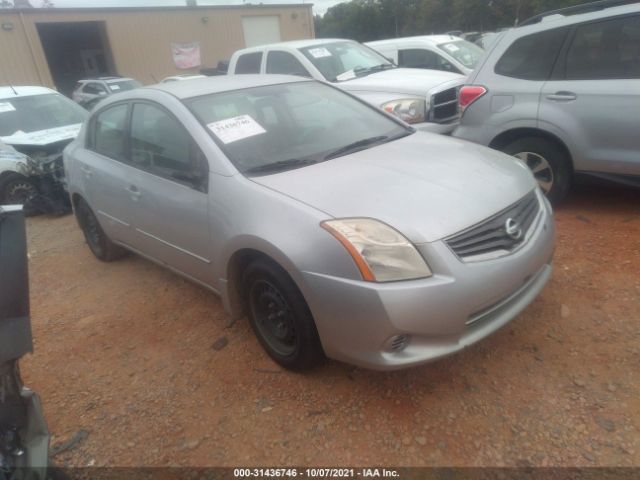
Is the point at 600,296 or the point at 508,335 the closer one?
the point at 508,335

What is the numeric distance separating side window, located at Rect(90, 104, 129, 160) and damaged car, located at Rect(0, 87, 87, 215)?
2.72m

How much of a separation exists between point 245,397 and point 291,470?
56cm

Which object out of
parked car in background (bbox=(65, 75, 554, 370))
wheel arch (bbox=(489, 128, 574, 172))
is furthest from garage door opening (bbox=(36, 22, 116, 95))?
wheel arch (bbox=(489, 128, 574, 172))

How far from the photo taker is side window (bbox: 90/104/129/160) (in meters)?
3.59

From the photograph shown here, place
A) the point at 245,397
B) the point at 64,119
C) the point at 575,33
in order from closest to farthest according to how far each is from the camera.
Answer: the point at 245,397
the point at 575,33
the point at 64,119

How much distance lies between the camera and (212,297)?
3.63m

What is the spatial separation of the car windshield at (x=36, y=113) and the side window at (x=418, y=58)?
5764mm

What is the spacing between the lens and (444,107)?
5.65 m

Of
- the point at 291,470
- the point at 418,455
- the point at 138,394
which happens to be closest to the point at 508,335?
the point at 418,455

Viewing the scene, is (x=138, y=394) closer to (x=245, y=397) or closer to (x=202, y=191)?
(x=245, y=397)

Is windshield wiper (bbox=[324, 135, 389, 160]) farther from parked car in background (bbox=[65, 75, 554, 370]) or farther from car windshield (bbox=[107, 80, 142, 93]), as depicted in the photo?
car windshield (bbox=[107, 80, 142, 93])

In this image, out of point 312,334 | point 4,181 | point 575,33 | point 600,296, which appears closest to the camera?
point 312,334

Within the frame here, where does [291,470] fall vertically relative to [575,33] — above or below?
below

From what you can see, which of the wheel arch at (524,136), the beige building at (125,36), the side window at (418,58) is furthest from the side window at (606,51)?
the beige building at (125,36)
